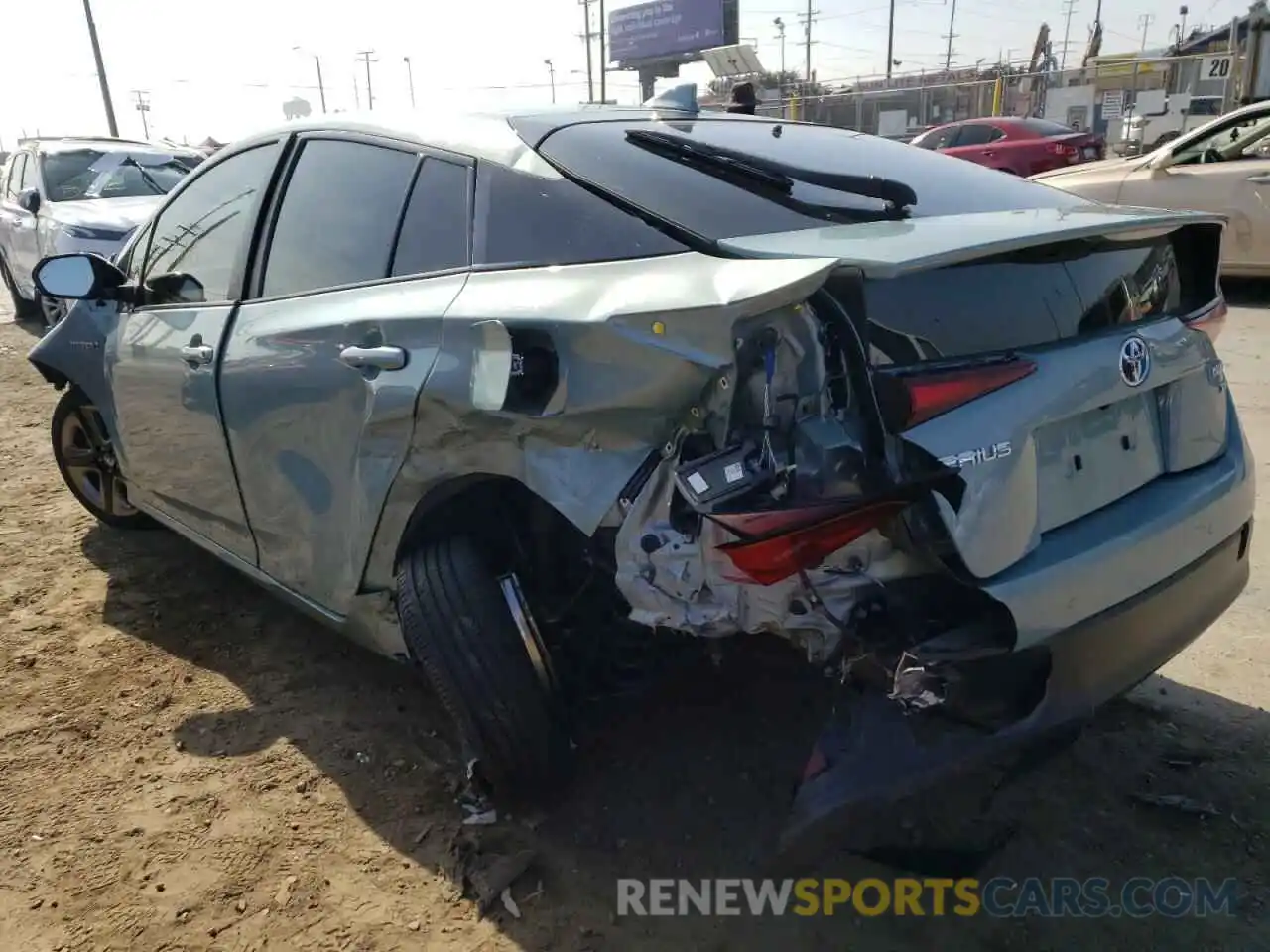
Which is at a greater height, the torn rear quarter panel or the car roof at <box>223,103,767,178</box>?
the car roof at <box>223,103,767,178</box>

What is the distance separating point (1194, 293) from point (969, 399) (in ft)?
3.51

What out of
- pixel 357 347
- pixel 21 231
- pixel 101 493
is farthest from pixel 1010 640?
pixel 21 231

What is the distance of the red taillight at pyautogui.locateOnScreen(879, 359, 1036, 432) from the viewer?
176 centimetres

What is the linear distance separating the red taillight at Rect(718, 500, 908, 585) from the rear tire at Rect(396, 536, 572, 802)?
752 mm

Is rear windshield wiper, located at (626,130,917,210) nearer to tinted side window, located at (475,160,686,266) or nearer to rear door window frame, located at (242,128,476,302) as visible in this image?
tinted side window, located at (475,160,686,266)

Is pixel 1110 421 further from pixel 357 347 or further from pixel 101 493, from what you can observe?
pixel 101 493

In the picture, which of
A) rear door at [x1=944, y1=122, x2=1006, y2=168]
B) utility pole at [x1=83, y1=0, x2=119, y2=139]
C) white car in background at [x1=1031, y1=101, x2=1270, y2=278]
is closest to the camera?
white car in background at [x1=1031, y1=101, x2=1270, y2=278]

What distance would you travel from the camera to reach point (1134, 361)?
2107mm

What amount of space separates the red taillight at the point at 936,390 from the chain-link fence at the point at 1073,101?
21603 mm

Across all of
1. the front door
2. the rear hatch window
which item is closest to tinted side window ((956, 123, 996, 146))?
the rear hatch window

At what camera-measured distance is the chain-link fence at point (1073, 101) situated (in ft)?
73.4

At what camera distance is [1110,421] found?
6.88 feet

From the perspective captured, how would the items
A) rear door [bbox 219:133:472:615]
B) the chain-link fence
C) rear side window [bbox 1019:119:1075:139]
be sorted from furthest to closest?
the chain-link fence → rear side window [bbox 1019:119:1075:139] → rear door [bbox 219:133:472:615]

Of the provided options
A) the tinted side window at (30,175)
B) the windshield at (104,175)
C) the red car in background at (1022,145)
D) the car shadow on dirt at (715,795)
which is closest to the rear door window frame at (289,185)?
the car shadow on dirt at (715,795)
